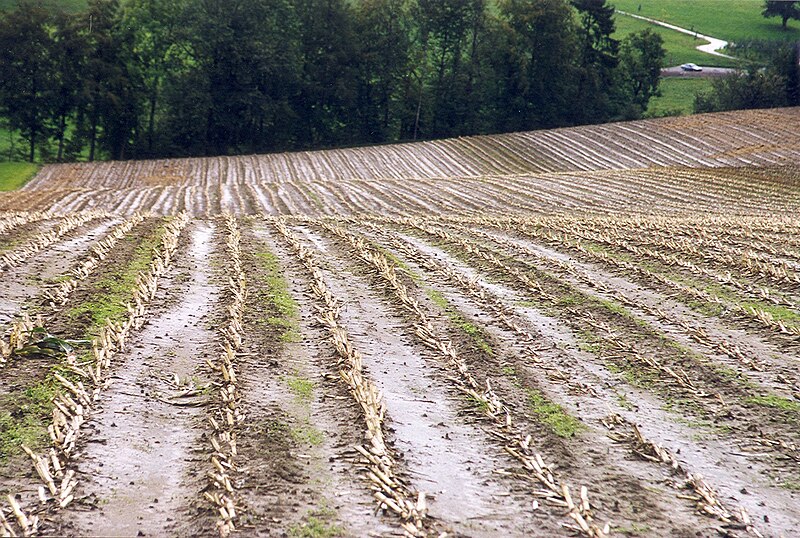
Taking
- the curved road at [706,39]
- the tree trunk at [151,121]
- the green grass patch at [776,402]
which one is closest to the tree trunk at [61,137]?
the tree trunk at [151,121]

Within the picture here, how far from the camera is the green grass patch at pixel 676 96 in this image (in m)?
81.2

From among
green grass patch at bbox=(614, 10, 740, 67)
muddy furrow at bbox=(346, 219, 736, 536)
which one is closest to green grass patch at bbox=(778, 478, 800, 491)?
muddy furrow at bbox=(346, 219, 736, 536)

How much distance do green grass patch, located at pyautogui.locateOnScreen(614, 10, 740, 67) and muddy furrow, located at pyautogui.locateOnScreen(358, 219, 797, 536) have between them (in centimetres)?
8916

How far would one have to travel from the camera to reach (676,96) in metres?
86.9

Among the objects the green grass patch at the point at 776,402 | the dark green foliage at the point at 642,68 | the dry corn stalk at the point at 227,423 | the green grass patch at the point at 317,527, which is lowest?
the green grass patch at the point at 317,527

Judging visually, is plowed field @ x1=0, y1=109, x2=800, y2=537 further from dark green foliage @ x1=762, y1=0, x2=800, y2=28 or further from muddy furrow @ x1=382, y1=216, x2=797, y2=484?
dark green foliage @ x1=762, y1=0, x2=800, y2=28

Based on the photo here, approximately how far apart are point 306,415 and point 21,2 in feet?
210

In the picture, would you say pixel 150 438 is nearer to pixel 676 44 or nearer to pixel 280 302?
pixel 280 302

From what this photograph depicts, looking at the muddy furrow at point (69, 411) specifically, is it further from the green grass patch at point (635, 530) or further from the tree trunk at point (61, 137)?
the tree trunk at point (61, 137)

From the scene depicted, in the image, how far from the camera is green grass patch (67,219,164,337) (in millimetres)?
10633

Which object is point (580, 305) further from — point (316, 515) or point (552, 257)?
point (316, 515)

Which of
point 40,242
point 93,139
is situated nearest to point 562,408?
point 40,242

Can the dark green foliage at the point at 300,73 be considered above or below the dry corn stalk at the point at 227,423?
above

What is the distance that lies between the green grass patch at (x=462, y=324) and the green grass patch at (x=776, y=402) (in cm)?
316
